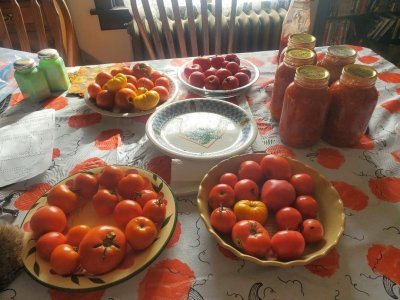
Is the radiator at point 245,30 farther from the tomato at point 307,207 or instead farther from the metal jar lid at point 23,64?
the tomato at point 307,207

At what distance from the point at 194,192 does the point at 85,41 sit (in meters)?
1.57

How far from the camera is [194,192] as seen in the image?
60 cm

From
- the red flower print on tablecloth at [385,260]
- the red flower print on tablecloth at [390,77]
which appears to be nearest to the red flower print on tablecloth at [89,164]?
the red flower print on tablecloth at [385,260]

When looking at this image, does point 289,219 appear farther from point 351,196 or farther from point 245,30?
point 245,30

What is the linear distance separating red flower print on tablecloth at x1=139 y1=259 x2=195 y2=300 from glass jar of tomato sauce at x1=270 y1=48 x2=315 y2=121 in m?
0.46

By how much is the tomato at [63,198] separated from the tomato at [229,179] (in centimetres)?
26

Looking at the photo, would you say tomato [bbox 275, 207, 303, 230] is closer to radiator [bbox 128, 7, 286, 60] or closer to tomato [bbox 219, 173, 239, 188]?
tomato [bbox 219, 173, 239, 188]

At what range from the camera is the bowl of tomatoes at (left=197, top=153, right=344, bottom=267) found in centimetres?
44

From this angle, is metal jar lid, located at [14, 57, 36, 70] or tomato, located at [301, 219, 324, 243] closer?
tomato, located at [301, 219, 324, 243]

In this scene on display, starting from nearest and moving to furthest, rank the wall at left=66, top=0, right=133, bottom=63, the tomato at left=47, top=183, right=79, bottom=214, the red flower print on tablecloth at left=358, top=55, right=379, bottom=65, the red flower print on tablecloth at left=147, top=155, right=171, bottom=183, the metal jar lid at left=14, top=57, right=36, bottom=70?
the tomato at left=47, top=183, right=79, bottom=214 < the red flower print on tablecloth at left=147, top=155, right=171, bottom=183 < the metal jar lid at left=14, top=57, right=36, bottom=70 < the red flower print on tablecloth at left=358, top=55, right=379, bottom=65 < the wall at left=66, top=0, right=133, bottom=63

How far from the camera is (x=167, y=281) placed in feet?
1.51

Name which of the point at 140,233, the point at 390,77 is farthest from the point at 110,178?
the point at 390,77

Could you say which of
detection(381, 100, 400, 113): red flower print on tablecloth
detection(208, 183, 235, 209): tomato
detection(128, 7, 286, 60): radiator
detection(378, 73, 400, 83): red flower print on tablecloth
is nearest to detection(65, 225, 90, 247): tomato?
detection(208, 183, 235, 209): tomato

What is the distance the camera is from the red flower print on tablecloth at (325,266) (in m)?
0.46
